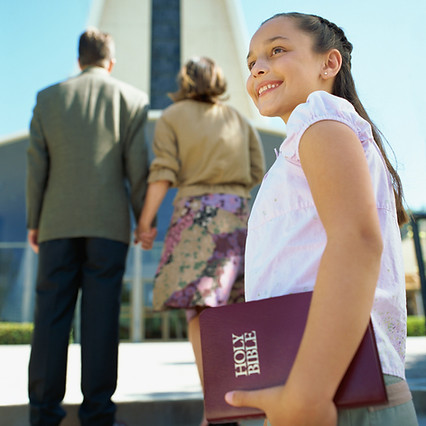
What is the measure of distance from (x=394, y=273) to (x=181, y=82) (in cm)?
196

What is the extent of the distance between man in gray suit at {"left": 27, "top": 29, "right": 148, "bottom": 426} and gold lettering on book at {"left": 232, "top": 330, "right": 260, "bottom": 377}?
142 cm

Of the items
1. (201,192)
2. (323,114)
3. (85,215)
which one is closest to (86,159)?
(85,215)

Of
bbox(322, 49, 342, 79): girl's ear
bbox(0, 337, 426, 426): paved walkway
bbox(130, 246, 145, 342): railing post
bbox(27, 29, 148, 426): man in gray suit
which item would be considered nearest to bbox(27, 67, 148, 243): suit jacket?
bbox(27, 29, 148, 426): man in gray suit

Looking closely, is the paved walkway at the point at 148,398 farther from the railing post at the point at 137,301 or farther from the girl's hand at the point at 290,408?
the railing post at the point at 137,301

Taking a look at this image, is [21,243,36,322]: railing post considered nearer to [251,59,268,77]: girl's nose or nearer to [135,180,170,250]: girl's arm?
[135,180,170,250]: girl's arm

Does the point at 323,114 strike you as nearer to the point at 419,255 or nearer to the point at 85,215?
the point at 85,215

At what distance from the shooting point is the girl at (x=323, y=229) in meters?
0.60

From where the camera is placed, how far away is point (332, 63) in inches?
36.7

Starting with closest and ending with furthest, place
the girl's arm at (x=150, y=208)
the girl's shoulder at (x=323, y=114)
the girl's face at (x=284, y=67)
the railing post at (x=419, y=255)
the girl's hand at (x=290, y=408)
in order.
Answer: the girl's hand at (x=290, y=408)
the girl's shoulder at (x=323, y=114)
the girl's face at (x=284, y=67)
the girl's arm at (x=150, y=208)
the railing post at (x=419, y=255)

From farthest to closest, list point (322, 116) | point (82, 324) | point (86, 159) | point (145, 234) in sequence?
point (145, 234) → point (86, 159) → point (82, 324) → point (322, 116)

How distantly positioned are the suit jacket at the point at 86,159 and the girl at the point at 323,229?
Result: 1.32 metres

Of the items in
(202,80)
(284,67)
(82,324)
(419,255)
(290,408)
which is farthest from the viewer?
(419,255)

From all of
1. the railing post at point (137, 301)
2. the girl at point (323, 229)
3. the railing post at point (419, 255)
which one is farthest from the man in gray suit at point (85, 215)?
the railing post at point (137, 301)

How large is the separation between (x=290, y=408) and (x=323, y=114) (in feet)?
1.41
